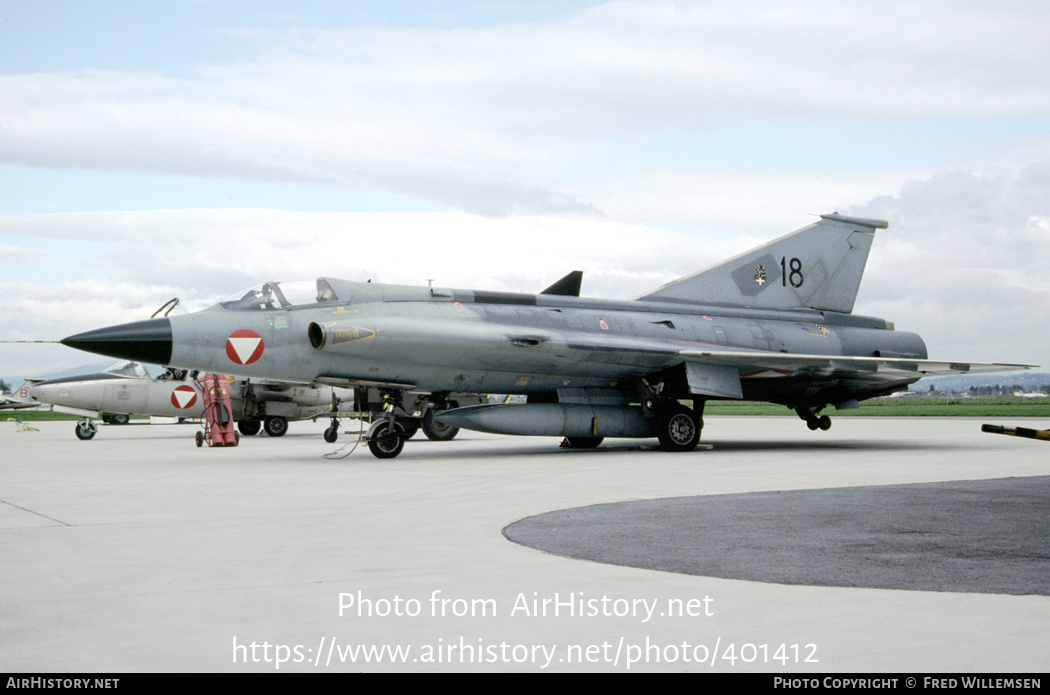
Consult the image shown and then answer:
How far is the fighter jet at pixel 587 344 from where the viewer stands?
13.6m

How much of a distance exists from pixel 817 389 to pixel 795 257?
9.51ft

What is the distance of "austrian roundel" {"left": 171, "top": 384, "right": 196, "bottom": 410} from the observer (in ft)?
73.5

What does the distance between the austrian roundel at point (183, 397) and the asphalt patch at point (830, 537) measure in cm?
1694

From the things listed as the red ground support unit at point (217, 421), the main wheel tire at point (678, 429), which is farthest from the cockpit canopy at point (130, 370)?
the main wheel tire at point (678, 429)

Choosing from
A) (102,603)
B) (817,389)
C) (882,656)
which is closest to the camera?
(882,656)

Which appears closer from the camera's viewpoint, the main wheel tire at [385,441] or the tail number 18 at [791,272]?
the main wheel tire at [385,441]

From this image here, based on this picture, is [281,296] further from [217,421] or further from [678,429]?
[678,429]

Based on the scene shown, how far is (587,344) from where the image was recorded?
15.5 m

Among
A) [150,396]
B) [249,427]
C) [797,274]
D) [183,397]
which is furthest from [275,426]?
[797,274]

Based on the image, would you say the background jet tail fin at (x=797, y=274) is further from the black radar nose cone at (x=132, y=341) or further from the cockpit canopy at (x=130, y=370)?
the cockpit canopy at (x=130, y=370)

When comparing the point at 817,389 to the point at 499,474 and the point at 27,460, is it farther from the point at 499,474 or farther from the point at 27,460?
the point at 27,460

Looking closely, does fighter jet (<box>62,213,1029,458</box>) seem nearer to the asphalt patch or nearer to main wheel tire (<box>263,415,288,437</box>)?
the asphalt patch

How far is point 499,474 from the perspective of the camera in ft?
37.4
